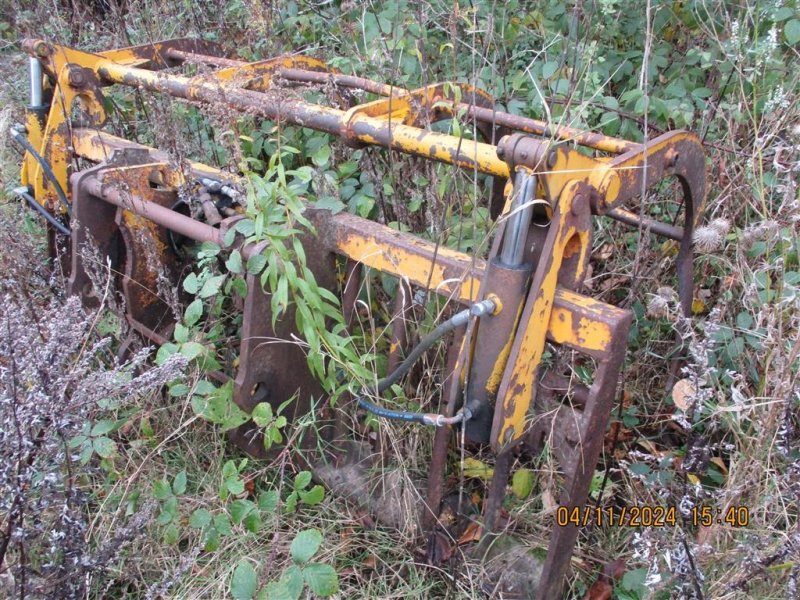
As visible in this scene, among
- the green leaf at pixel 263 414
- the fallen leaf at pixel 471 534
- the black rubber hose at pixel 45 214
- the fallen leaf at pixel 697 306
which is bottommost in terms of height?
the fallen leaf at pixel 471 534

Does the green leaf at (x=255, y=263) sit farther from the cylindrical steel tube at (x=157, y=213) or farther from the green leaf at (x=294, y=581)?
the green leaf at (x=294, y=581)

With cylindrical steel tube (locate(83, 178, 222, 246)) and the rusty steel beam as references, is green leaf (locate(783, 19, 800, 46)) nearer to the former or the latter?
the rusty steel beam

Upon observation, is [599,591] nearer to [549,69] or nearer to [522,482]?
[522,482]

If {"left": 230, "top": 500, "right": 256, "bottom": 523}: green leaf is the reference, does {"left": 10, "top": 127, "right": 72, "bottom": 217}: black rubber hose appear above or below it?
above

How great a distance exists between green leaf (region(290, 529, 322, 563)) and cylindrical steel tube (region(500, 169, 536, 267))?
2.76ft

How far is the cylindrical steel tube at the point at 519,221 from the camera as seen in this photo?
1.58 m

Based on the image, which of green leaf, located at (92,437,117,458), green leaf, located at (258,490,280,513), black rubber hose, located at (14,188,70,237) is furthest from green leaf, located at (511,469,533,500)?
black rubber hose, located at (14,188,70,237)

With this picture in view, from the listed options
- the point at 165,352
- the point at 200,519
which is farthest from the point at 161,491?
the point at 165,352

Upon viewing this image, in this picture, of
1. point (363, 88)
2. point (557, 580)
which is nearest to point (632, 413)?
point (557, 580)

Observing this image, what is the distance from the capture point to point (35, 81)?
2850mm

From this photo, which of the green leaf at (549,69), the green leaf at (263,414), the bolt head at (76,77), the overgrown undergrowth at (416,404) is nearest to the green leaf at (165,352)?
the overgrown undergrowth at (416,404)

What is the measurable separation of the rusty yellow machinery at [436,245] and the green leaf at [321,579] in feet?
1.33

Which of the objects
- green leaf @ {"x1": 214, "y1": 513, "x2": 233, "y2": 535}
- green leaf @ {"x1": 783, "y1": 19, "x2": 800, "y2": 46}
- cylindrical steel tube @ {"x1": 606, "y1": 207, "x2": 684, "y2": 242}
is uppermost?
green leaf @ {"x1": 783, "y1": 19, "x2": 800, "y2": 46}

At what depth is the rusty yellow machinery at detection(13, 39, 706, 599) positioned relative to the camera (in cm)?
166
